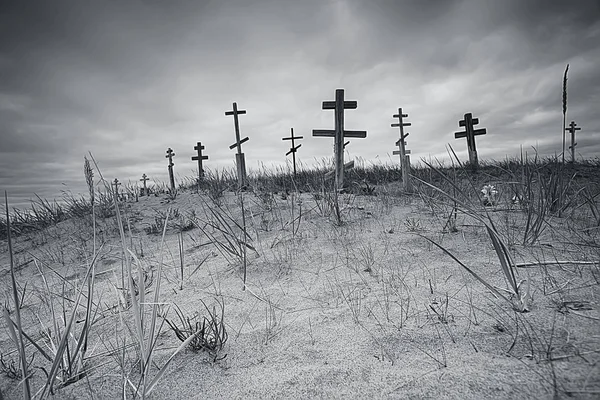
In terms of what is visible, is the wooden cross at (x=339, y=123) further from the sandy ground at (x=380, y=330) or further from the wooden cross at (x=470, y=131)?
the wooden cross at (x=470, y=131)

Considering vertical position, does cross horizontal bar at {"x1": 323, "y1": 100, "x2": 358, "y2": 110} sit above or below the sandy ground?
above

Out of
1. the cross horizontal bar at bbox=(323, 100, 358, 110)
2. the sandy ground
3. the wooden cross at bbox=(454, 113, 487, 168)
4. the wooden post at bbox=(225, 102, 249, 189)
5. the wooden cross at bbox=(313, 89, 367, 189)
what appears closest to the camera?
the sandy ground

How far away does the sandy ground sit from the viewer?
41.6 inches

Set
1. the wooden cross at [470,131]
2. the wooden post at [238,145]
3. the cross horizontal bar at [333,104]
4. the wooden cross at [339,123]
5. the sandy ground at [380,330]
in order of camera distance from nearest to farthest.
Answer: the sandy ground at [380,330], the wooden cross at [339,123], the cross horizontal bar at [333,104], the wooden post at [238,145], the wooden cross at [470,131]

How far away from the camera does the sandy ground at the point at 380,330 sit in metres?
1.06

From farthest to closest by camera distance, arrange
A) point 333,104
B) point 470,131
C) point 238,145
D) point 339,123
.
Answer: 1. point 470,131
2. point 238,145
3. point 333,104
4. point 339,123

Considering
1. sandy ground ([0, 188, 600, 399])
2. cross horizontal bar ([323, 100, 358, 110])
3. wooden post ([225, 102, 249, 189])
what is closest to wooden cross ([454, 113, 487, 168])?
cross horizontal bar ([323, 100, 358, 110])

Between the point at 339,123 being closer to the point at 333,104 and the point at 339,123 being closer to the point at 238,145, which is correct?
the point at 333,104

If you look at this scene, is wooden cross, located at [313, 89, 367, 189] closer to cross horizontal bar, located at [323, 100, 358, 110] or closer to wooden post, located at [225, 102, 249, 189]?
cross horizontal bar, located at [323, 100, 358, 110]

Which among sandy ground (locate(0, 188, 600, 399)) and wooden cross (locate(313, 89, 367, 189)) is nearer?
sandy ground (locate(0, 188, 600, 399))

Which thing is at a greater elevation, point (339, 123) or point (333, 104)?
point (333, 104)

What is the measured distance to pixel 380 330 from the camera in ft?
4.72

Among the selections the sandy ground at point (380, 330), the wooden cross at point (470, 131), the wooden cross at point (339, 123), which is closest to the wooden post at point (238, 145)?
the wooden cross at point (339, 123)

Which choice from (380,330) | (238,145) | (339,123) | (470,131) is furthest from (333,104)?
(470,131)
